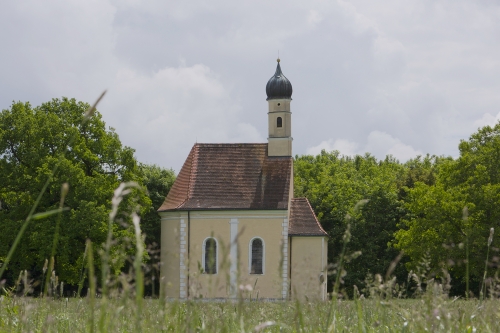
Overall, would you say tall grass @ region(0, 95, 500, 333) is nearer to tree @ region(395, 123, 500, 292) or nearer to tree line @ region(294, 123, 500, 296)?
tree line @ region(294, 123, 500, 296)

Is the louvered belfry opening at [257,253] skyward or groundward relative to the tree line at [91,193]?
groundward

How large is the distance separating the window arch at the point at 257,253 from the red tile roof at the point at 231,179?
1641mm

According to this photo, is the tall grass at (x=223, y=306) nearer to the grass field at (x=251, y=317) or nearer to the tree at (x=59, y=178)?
the grass field at (x=251, y=317)

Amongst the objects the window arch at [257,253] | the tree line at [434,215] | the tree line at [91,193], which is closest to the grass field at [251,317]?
the tree line at [434,215]

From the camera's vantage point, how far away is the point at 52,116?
105ft

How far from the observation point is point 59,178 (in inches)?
1190

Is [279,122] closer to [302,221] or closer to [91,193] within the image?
[302,221]

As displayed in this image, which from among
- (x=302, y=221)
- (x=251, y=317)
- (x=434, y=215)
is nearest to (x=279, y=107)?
(x=302, y=221)

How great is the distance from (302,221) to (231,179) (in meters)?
4.01

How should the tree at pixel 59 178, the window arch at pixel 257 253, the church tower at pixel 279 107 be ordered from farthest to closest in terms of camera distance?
the church tower at pixel 279 107 → the window arch at pixel 257 253 → the tree at pixel 59 178

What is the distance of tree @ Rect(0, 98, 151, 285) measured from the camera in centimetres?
3000

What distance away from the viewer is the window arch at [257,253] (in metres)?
32.4

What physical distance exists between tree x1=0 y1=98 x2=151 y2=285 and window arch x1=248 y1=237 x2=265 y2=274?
543 cm

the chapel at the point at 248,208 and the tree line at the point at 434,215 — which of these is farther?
the chapel at the point at 248,208
